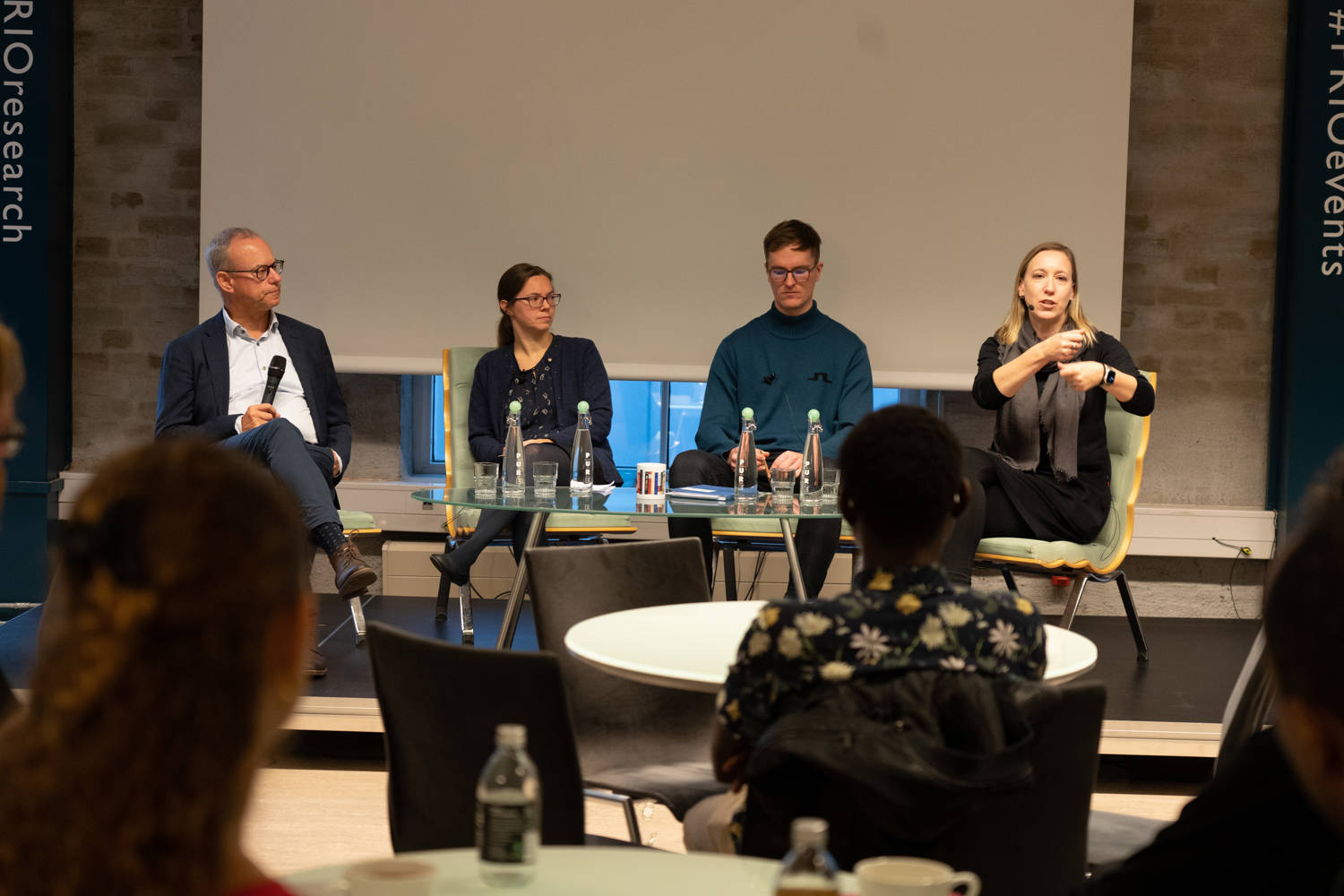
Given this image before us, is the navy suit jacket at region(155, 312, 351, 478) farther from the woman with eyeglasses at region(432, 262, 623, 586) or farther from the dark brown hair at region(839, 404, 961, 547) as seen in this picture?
the dark brown hair at region(839, 404, 961, 547)

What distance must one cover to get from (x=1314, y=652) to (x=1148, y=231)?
4880mm

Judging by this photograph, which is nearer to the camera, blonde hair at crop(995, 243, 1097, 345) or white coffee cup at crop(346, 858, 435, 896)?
white coffee cup at crop(346, 858, 435, 896)

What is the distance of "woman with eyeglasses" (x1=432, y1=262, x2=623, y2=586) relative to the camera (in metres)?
4.57

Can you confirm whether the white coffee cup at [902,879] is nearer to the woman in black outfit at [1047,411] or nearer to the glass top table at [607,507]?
the glass top table at [607,507]

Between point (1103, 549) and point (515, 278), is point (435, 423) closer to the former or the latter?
point (515, 278)

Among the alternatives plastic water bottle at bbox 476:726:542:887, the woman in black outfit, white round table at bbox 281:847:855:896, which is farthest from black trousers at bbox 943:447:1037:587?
plastic water bottle at bbox 476:726:542:887

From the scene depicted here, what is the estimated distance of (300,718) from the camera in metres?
3.54

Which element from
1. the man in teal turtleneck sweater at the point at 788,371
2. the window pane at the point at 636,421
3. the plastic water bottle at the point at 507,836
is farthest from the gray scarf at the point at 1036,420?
the plastic water bottle at the point at 507,836

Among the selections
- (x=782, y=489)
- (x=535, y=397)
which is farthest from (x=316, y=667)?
(x=782, y=489)

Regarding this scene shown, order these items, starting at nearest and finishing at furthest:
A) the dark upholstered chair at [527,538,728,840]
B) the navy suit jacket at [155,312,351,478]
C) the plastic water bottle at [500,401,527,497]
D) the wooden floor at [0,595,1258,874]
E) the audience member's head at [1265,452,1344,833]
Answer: the audience member's head at [1265,452,1344,833] → the dark upholstered chair at [527,538,728,840] → the wooden floor at [0,595,1258,874] → the plastic water bottle at [500,401,527,497] → the navy suit jacket at [155,312,351,478]

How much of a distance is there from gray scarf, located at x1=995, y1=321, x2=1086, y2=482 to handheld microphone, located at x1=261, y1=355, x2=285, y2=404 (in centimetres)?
236

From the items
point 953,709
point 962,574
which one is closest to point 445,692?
point 953,709

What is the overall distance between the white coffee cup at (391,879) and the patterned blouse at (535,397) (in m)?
3.48

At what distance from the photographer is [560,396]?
183 inches
